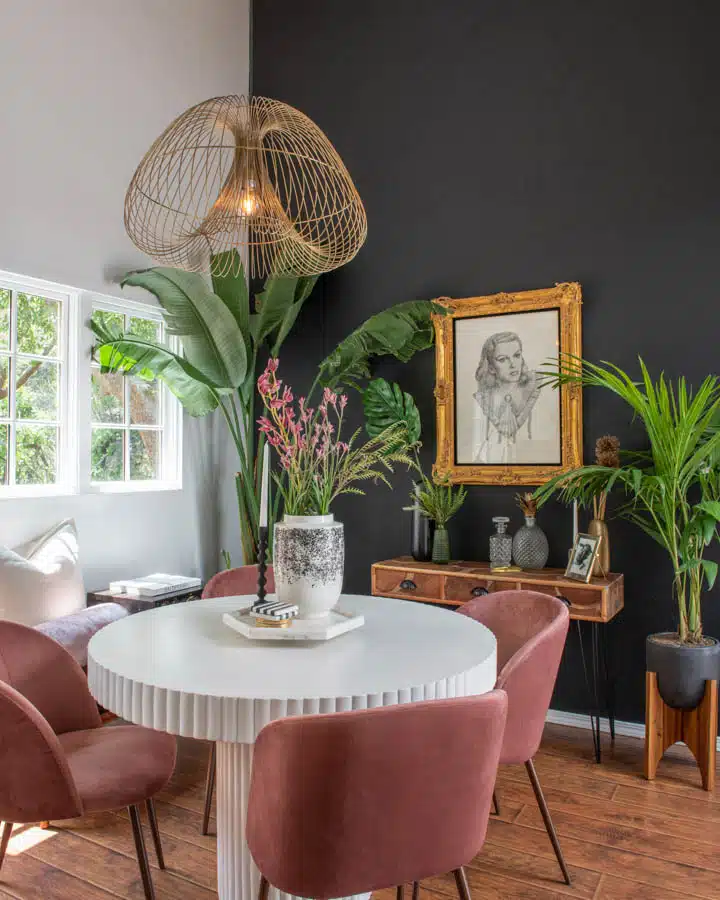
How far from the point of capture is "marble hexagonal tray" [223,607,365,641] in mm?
1941

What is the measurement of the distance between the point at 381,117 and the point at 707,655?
11.3ft

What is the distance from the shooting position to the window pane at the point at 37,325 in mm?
3572

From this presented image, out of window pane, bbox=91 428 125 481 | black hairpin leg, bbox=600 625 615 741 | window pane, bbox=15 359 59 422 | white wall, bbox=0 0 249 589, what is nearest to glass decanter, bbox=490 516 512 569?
black hairpin leg, bbox=600 625 615 741

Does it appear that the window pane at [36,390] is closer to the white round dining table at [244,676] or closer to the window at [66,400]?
the window at [66,400]

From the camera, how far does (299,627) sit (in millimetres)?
2023

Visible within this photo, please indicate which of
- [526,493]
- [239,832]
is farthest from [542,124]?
[239,832]

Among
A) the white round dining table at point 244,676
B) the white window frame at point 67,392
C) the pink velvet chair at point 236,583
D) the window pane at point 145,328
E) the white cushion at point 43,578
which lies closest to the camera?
the white round dining table at point 244,676

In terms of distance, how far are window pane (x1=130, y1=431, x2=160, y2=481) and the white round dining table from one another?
2.04m

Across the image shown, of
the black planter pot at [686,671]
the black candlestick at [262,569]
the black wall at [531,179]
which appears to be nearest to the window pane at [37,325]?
the black wall at [531,179]

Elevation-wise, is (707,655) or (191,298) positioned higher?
(191,298)

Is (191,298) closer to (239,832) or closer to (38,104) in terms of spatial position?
(38,104)

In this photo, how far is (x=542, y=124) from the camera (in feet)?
13.0

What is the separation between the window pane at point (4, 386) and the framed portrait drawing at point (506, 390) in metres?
2.21

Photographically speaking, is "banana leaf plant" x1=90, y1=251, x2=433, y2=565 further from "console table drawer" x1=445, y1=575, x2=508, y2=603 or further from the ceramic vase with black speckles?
the ceramic vase with black speckles
